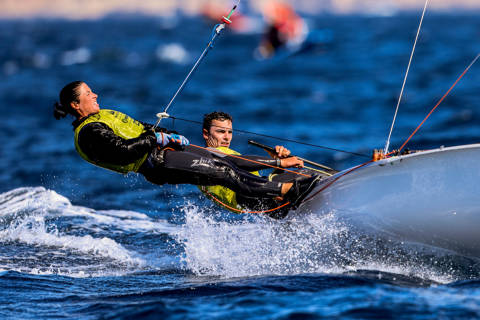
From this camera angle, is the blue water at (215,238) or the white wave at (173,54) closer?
the blue water at (215,238)

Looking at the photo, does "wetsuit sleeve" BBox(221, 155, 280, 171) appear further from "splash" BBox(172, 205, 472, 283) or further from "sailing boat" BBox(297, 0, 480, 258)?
"sailing boat" BBox(297, 0, 480, 258)

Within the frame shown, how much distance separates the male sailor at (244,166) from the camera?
5098mm

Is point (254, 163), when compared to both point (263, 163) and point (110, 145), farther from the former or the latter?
point (110, 145)

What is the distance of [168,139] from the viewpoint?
194 inches

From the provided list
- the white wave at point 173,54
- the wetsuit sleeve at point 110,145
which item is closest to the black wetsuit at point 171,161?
the wetsuit sleeve at point 110,145

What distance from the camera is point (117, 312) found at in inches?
155

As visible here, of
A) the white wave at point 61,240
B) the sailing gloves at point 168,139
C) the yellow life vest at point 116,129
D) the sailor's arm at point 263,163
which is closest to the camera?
the yellow life vest at point 116,129

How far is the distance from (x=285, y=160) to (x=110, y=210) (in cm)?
316

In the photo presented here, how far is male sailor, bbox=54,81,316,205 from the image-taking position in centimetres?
462

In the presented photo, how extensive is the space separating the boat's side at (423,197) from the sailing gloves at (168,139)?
1.22 meters

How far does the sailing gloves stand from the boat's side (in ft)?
3.99

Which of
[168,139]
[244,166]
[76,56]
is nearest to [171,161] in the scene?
[168,139]

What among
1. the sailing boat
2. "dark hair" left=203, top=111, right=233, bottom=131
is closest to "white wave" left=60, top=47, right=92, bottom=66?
"dark hair" left=203, top=111, right=233, bottom=131

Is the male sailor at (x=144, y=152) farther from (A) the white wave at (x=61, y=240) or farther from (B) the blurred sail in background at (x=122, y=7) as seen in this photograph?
(B) the blurred sail in background at (x=122, y=7)
